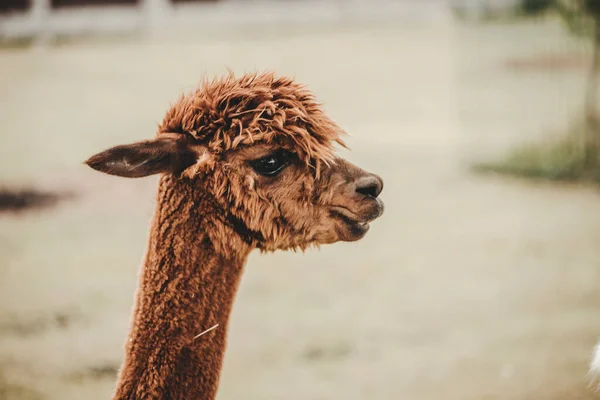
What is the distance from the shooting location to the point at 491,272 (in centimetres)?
689

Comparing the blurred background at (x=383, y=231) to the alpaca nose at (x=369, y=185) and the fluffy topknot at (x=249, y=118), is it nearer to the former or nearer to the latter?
the fluffy topknot at (x=249, y=118)

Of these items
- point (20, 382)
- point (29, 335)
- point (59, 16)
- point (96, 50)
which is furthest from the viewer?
point (59, 16)

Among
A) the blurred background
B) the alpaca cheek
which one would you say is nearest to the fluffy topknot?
the alpaca cheek

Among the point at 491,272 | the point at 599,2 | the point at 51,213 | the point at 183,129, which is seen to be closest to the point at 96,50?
the point at 51,213

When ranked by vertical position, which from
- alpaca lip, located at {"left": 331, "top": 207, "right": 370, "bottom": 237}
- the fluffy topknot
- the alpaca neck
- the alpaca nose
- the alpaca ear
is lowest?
the alpaca neck

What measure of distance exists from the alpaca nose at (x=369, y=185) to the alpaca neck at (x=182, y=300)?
432mm

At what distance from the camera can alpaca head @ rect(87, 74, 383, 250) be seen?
2535 millimetres

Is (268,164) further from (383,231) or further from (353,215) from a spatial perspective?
(383,231)

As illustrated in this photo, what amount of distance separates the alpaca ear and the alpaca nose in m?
0.56

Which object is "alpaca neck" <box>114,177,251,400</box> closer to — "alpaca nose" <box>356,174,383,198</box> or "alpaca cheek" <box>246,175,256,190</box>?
"alpaca cheek" <box>246,175,256,190</box>

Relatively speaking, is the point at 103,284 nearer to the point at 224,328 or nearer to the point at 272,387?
the point at 272,387

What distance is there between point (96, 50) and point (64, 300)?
14.9 metres

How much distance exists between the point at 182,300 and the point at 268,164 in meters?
0.53

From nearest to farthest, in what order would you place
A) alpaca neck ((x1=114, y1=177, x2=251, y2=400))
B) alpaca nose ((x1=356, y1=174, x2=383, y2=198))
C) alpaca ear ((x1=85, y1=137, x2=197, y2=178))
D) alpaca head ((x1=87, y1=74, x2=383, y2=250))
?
alpaca ear ((x1=85, y1=137, x2=197, y2=178)), alpaca neck ((x1=114, y1=177, x2=251, y2=400)), alpaca head ((x1=87, y1=74, x2=383, y2=250)), alpaca nose ((x1=356, y1=174, x2=383, y2=198))
